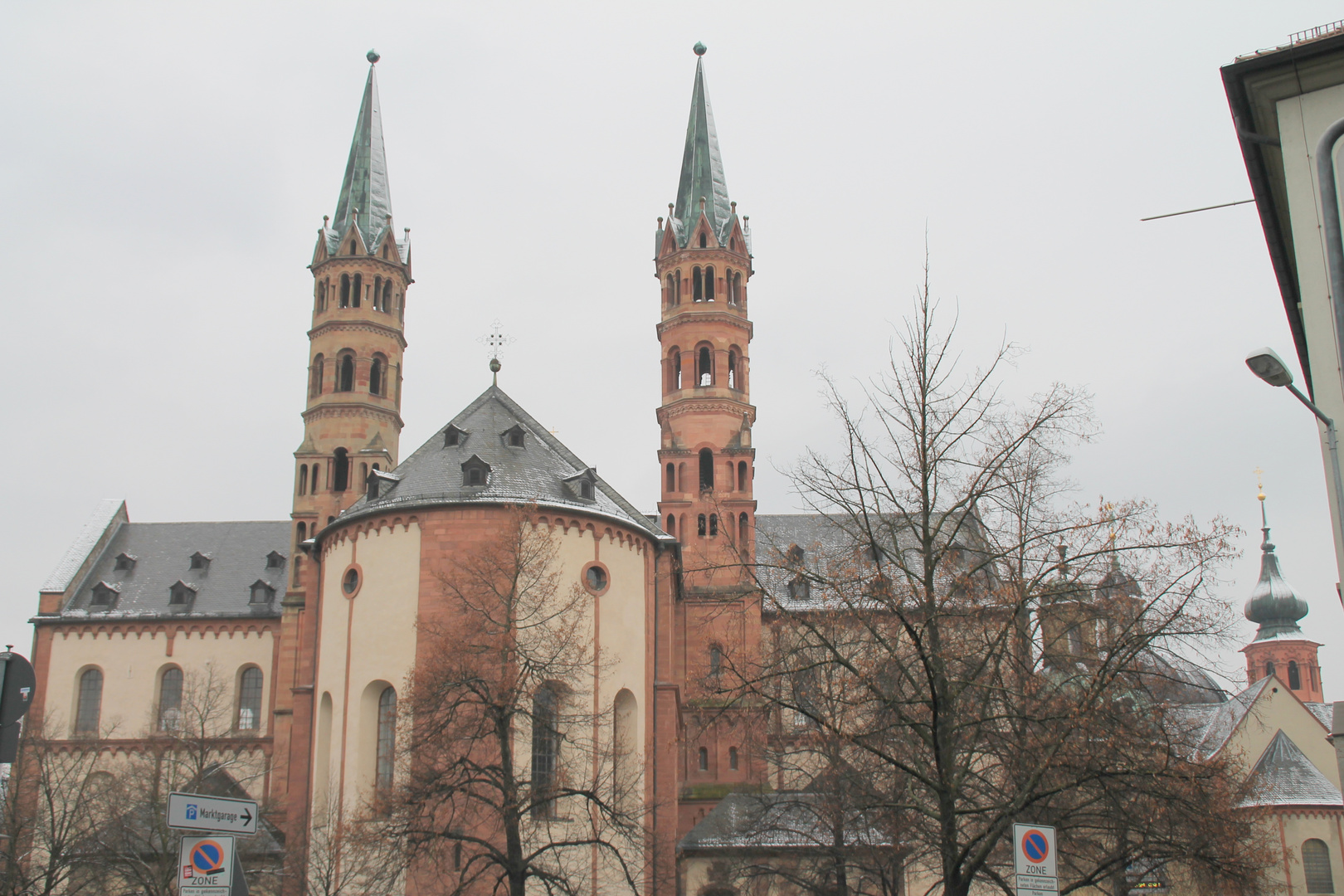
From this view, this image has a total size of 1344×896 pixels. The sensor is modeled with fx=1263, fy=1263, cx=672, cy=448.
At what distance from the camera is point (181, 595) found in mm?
55094

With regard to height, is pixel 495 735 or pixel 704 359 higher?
pixel 704 359

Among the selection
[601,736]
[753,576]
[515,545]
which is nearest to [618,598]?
[601,736]

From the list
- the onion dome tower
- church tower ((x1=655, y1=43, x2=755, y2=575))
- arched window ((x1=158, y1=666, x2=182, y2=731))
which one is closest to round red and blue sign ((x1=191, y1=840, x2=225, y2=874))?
church tower ((x1=655, y1=43, x2=755, y2=575))

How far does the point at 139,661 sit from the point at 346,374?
1517cm

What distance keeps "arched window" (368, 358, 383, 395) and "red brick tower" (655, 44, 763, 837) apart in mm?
11965

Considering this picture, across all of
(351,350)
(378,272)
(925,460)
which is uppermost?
(378,272)

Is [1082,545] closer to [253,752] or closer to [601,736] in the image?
[601,736]

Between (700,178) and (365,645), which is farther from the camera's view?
(700,178)

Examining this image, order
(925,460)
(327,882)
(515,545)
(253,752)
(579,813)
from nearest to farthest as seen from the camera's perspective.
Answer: (925,460) < (515,545) < (327,882) < (579,813) < (253,752)

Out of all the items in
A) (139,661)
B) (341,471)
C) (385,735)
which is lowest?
(385,735)

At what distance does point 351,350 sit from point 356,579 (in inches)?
730

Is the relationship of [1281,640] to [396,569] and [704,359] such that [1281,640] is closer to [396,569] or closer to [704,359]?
[704,359]

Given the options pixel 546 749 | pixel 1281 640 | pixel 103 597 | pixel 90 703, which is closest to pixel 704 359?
pixel 546 749

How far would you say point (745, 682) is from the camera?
16047 mm
